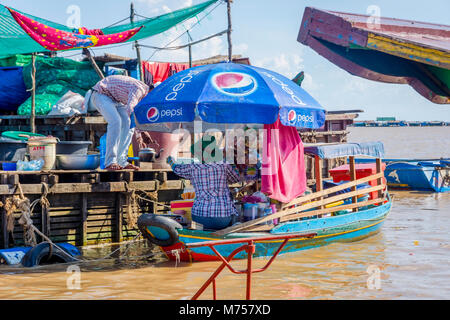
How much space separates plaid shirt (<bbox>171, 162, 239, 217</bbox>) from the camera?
860cm

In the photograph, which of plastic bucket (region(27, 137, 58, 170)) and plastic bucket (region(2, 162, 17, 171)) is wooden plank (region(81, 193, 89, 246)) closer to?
plastic bucket (region(27, 137, 58, 170))

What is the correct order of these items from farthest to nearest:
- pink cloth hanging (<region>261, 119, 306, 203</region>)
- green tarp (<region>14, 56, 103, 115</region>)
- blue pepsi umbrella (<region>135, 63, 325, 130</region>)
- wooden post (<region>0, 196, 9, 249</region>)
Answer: green tarp (<region>14, 56, 103, 115</region>) → wooden post (<region>0, 196, 9, 249</region>) → pink cloth hanging (<region>261, 119, 306, 203</region>) → blue pepsi umbrella (<region>135, 63, 325, 130</region>)

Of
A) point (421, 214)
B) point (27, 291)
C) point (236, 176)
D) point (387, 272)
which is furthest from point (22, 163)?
point (421, 214)

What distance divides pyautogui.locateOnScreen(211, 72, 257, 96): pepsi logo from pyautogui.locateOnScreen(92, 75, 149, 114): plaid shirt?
2421 mm

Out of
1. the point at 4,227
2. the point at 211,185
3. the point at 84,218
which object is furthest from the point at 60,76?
the point at 211,185

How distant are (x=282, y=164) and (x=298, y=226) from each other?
129cm

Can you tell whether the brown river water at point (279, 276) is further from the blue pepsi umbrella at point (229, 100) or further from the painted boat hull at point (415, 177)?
the painted boat hull at point (415, 177)

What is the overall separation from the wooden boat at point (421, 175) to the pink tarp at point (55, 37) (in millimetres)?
15136

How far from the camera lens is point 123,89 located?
35.8ft

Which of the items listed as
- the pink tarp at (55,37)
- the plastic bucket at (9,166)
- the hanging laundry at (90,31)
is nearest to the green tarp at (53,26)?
the hanging laundry at (90,31)

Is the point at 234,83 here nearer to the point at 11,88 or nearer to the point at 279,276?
the point at 279,276

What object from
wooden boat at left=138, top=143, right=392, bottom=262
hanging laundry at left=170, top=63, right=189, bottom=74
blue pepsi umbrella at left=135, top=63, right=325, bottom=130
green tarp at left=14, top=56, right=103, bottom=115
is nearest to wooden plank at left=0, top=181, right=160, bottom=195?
wooden boat at left=138, top=143, right=392, bottom=262

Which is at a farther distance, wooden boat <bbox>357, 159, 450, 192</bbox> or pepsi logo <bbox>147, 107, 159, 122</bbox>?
wooden boat <bbox>357, 159, 450, 192</bbox>

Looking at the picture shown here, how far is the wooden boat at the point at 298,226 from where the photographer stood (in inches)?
343
